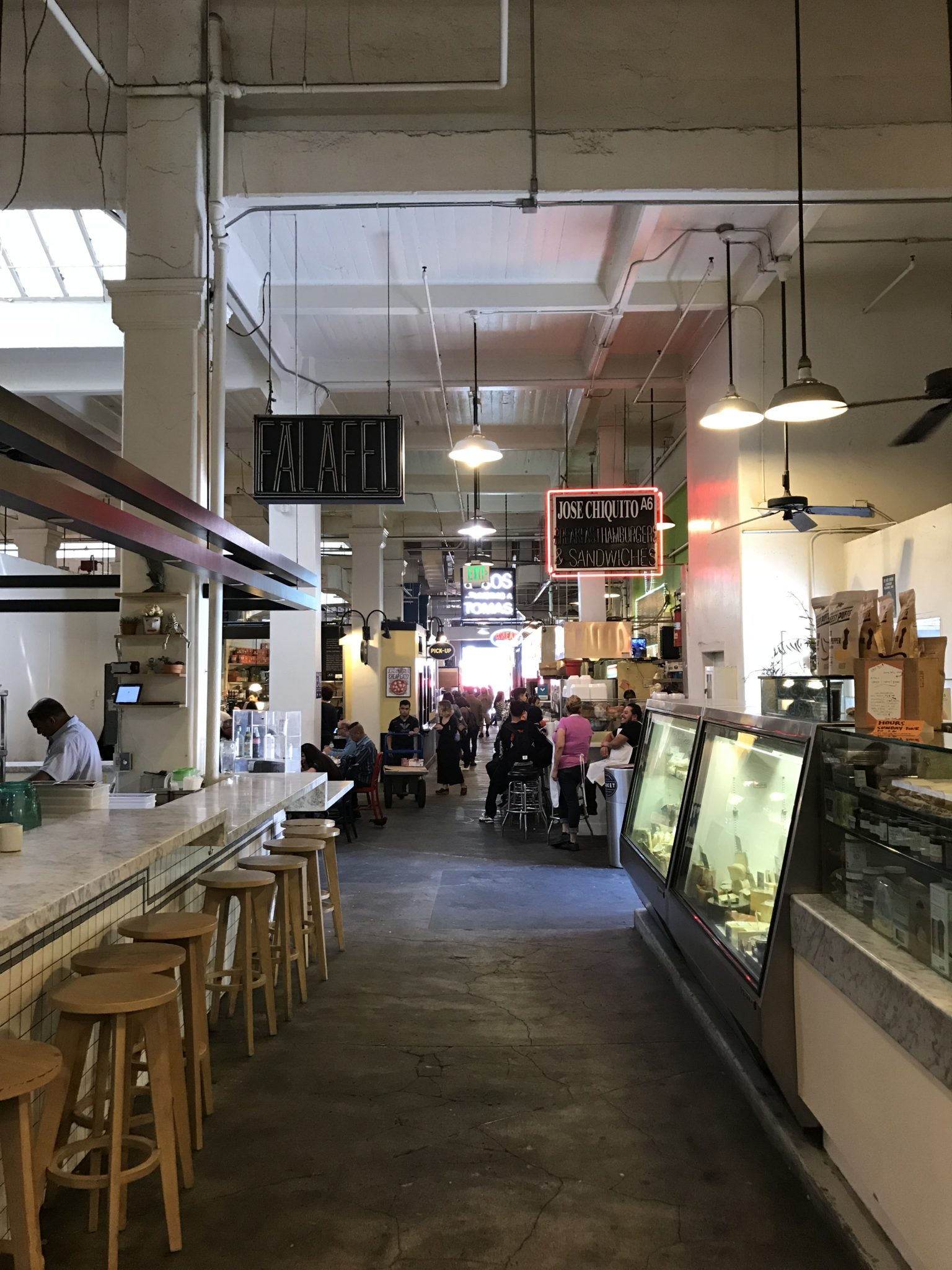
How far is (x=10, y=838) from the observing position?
10.1ft

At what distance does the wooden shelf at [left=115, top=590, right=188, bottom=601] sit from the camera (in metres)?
5.36

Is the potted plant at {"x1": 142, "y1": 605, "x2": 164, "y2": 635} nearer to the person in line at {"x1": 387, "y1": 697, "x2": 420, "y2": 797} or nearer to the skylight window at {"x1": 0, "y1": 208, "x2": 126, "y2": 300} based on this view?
the skylight window at {"x1": 0, "y1": 208, "x2": 126, "y2": 300}

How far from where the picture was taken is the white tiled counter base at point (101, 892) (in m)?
2.74

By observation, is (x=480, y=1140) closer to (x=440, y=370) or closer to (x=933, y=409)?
(x=933, y=409)

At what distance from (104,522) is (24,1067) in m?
1.72

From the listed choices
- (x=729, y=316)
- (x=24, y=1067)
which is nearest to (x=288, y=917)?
(x=24, y=1067)

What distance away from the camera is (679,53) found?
223 inches

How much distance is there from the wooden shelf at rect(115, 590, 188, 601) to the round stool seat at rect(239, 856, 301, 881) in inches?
65.4

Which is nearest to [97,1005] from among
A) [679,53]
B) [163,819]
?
[163,819]

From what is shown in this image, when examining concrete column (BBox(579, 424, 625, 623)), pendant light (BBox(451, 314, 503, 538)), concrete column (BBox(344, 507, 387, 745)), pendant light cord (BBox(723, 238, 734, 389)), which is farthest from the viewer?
concrete column (BBox(344, 507, 387, 745))

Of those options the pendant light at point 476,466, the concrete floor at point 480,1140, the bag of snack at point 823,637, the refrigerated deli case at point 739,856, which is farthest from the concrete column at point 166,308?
the bag of snack at point 823,637

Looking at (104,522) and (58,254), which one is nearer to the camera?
(104,522)

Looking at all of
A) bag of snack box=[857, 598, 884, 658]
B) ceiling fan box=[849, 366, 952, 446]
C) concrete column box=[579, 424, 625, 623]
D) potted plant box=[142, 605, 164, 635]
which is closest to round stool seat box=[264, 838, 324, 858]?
potted plant box=[142, 605, 164, 635]

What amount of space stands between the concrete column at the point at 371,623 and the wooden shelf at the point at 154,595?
875cm
